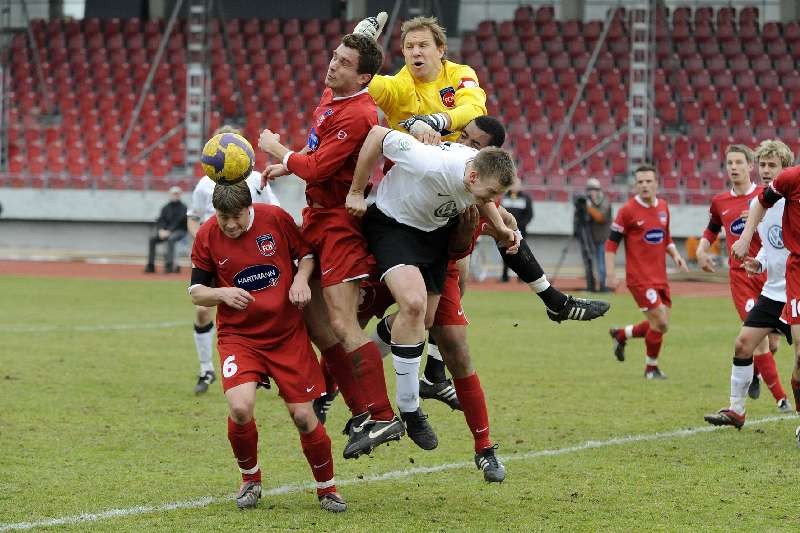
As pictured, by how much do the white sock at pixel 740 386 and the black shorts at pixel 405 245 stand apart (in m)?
2.89

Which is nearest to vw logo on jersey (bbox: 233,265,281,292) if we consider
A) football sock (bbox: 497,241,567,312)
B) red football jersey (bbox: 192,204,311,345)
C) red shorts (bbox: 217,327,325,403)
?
red football jersey (bbox: 192,204,311,345)

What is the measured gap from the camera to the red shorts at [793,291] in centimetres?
859

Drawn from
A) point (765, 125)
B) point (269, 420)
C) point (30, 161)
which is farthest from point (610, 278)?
point (30, 161)

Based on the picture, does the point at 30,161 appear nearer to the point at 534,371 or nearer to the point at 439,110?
the point at 534,371

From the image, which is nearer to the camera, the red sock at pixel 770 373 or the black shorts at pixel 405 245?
the black shorts at pixel 405 245

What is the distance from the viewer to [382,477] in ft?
26.0

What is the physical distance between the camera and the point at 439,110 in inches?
327

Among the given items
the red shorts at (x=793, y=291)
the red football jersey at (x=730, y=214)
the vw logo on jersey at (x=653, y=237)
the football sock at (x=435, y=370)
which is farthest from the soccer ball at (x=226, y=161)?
the vw logo on jersey at (x=653, y=237)

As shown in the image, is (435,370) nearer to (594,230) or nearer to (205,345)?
(205,345)

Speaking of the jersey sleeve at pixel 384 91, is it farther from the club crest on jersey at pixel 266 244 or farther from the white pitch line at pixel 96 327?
the white pitch line at pixel 96 327

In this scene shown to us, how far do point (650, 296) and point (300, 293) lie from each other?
7.21 metres

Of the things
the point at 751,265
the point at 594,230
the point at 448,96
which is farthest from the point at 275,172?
the point at 594,230

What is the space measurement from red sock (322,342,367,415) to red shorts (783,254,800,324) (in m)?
3.08

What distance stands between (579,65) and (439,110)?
24.1 m
